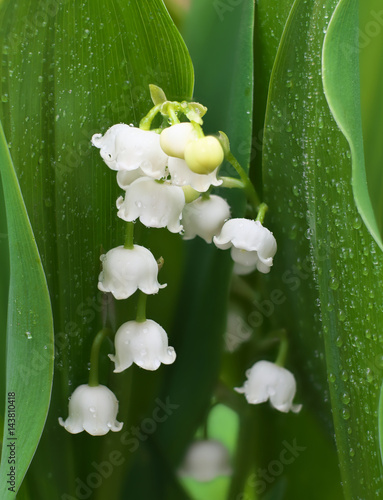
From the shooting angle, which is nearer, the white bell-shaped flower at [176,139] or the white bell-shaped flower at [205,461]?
the white bell-shaped flower at [176,139]

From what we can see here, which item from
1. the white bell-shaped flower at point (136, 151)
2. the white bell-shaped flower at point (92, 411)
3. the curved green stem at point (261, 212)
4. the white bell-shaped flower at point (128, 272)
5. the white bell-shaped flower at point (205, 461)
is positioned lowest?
the white bell-shaped flower at point (205, 461)

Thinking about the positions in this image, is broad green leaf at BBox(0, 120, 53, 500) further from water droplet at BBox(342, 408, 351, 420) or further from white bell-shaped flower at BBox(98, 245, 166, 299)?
water droplet at BBox(342, 408, 351, 420)

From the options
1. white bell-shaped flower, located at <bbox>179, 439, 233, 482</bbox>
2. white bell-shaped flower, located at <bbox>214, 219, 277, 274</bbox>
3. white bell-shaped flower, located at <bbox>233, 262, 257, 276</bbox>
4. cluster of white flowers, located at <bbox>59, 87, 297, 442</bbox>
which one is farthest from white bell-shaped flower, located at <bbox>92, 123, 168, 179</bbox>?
white bell-shaped flower, located at <bbox>179, 439, 233, 482</bbox>

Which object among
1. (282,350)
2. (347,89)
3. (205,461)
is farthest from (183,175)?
(205,461)

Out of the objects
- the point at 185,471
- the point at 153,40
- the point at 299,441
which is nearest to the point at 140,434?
the point at 185,471

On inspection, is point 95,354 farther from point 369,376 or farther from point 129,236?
point 369,376

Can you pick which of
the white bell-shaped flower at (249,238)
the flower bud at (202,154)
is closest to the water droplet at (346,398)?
the white bell-shaped flower at (249,238)

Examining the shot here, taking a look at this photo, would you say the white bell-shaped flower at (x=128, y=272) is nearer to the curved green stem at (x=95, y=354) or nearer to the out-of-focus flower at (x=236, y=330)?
the curved green stem at (x=95, y=354)
